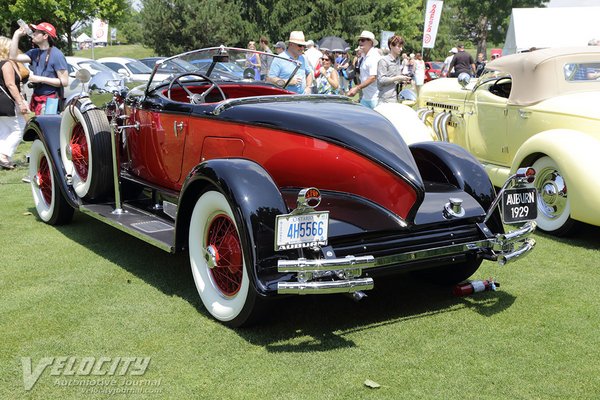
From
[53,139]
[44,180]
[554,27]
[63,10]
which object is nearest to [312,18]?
[63,10]

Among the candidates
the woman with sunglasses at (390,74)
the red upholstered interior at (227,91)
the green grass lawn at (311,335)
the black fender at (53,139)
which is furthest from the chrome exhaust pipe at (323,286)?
the woman with sunglasses at (390,74)

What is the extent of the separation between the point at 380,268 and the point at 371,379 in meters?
0.67

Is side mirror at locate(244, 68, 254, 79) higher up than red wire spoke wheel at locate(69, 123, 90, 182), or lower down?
higher up

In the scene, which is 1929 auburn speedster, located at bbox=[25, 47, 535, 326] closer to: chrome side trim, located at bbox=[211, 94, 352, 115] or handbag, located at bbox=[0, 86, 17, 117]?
chrome side trim, located at bbox=[211, 94, 352, 115]

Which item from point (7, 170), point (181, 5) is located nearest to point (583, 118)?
point (7, 170)

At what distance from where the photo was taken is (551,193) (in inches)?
237

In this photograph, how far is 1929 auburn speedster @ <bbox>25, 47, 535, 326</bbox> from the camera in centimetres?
348

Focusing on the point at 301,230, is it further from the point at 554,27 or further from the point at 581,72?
the point at 554,27

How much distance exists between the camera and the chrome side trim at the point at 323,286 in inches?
131

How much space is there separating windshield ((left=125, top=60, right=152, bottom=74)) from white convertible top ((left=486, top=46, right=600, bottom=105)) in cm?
1256

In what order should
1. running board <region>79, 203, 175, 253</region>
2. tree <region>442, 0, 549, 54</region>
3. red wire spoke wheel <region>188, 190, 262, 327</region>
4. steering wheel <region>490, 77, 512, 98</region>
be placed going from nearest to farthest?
red wire spoke wheel <region>188, 190, 262, 327</region>, running board <region>79, 203, 175, 253</region>, steering wheel <region>490, 77, 512, 98</region>, tree <region>442, 0, 549, 54</region>

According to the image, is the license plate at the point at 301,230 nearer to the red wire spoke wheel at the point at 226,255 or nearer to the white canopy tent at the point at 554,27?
the red wire spoke wheel at the point at 226,255

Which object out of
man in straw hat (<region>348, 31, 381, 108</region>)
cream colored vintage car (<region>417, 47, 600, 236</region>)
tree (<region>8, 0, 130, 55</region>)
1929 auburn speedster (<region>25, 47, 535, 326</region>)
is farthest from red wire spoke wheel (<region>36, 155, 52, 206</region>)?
tree (<region>8, 0, 130, 55</region>)

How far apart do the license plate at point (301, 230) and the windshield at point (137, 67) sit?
49.4ft
